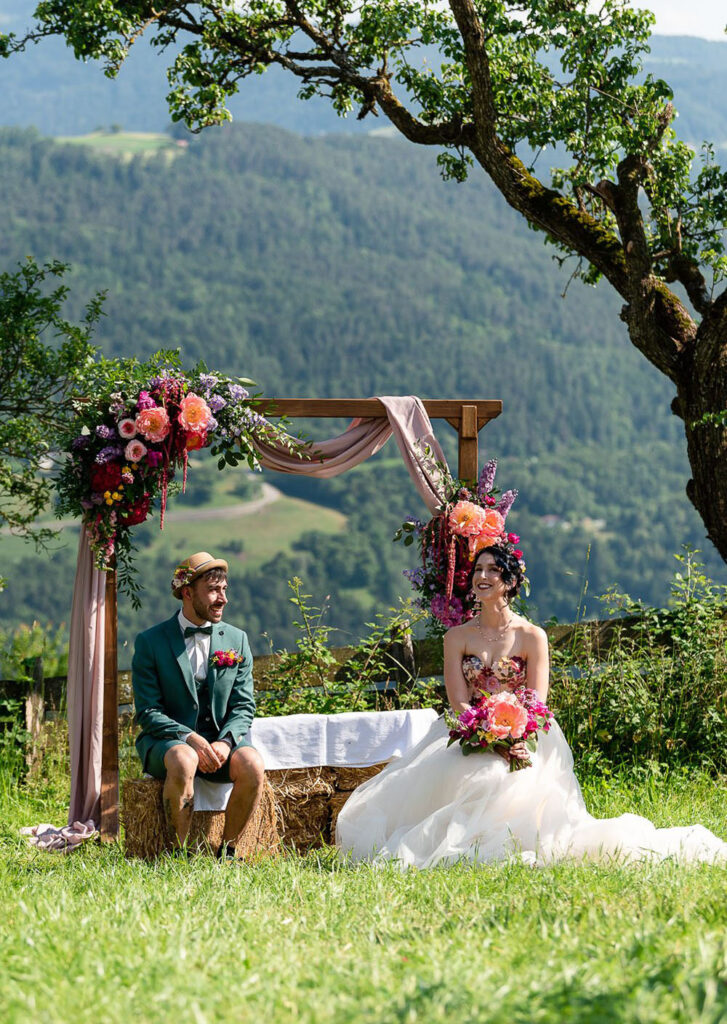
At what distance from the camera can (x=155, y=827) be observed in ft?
21.4

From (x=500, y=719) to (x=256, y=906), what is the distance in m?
2.19

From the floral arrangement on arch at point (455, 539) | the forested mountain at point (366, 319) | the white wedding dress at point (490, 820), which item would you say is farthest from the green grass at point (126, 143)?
the white wedding dress at point (490, 820)

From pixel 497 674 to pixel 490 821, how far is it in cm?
95

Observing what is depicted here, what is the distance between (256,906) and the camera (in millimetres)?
4410

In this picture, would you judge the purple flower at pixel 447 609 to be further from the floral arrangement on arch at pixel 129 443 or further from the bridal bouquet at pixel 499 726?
the bridal bouquet at pixel 499 726

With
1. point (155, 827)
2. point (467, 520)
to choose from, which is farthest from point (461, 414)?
point (155, 827)

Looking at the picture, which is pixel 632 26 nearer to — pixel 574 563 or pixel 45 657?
pixel 45 657

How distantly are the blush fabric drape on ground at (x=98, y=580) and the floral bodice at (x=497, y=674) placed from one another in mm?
1645

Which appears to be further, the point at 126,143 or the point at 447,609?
the point at 126,143

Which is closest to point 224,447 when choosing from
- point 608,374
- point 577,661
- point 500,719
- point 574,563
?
point 500,719

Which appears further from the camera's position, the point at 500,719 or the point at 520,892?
the point at 500,719

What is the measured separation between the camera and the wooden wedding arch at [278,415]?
744 cm

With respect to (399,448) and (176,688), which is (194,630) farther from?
(399,448)

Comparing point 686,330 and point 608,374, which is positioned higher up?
point 608,374
